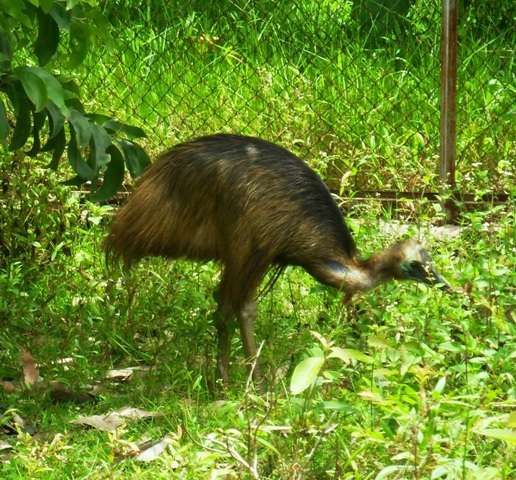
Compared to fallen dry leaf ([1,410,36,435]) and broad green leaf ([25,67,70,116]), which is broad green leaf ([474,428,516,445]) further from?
fallen dry leaf ([1,410,36,435])

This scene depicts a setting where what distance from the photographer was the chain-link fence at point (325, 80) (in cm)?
776

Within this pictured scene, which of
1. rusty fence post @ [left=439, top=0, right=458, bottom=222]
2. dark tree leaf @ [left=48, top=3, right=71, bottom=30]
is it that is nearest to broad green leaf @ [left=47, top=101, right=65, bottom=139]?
dark tree leaf @ [left=48, top=3, right=71, bottom=30]

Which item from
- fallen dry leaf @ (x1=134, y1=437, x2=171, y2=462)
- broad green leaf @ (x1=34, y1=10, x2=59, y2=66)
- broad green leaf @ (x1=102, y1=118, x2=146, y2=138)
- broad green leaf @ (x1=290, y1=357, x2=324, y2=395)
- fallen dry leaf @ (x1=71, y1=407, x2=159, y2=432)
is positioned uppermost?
broad green leaf @ (x1=34, y1=10, x2=59, y2=66)

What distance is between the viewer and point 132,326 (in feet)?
20.0

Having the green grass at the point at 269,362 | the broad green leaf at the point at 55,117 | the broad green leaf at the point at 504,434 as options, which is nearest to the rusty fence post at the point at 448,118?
the green grass at the point at 269,362

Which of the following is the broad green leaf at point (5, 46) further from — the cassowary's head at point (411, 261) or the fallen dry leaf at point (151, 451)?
the cassowary's head at point (411, 261)

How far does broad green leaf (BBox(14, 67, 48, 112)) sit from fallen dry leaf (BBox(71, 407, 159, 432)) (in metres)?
1.19

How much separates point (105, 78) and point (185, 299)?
250cm

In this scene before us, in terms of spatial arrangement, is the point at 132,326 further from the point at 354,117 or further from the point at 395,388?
the point at 354,117

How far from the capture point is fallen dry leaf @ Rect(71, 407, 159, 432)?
16.7 feet

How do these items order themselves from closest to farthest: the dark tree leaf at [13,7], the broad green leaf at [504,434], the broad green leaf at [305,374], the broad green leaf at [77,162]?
the broad green leaf at [504,434], the broad green leaf at [305,374], the dark tree leaf at [13,7], the broad green leaf at [77,162]

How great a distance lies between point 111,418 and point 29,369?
54 centimetres

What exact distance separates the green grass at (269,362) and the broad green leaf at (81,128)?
97 cm

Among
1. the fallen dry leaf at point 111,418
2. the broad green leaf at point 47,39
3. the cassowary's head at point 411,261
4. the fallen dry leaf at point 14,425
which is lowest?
the fallen dry leaf at point 14,425
